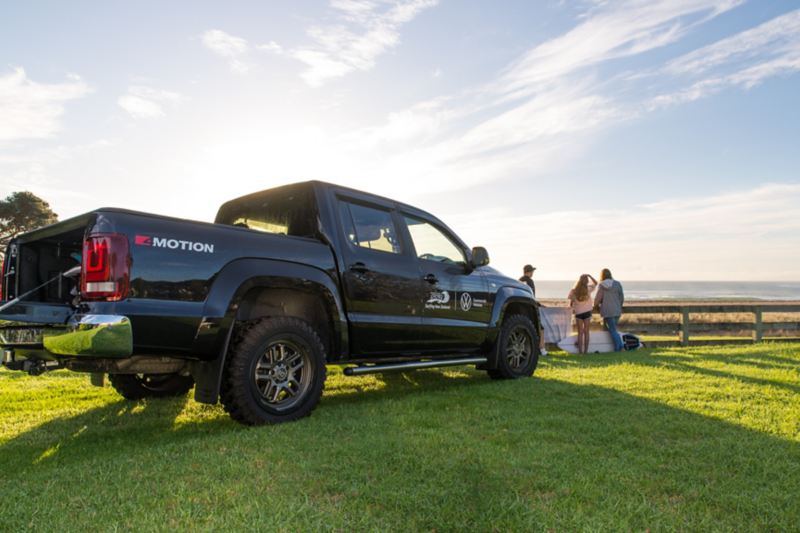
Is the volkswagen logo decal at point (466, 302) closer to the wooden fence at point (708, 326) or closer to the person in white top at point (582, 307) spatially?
the person in white top at point (582, 307)

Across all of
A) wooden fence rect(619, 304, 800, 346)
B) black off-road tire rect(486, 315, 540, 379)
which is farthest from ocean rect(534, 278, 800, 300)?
black off-road tire rect(486, 315, 540, 379)

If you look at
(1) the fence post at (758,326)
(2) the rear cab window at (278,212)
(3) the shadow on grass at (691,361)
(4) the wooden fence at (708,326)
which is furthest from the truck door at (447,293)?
(1) the fence post at (758,326)

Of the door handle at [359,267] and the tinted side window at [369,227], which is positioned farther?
the tinted side window at [369,227]

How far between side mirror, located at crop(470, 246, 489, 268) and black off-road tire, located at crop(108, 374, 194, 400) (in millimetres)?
3346

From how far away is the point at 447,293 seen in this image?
19.6ft

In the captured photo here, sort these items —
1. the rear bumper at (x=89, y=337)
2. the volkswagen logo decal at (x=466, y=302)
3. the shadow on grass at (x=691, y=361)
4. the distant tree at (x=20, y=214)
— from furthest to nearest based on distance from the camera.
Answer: the distant tree at (x=20, y=214)
the shadow on grass at (x=691, y=361)
the volkswagen logo decal at (x=466, y=302)
the rear bumper at (x=89, y=337)

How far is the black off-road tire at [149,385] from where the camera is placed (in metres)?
5.43

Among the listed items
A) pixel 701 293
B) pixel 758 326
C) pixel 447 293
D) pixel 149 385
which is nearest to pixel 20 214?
pixel 149 385

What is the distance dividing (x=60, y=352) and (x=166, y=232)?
3.35 feet

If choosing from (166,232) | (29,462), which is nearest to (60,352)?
(29,462)

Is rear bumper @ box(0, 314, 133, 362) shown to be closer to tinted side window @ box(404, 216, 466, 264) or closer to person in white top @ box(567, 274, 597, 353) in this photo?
tinted side window @ box(404, 216, 466, 264)

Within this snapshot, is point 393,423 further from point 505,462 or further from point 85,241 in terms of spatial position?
point 85,241

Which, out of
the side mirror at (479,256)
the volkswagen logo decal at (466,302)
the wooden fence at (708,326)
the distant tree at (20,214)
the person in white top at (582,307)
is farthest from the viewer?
the distant tree at (20,214)

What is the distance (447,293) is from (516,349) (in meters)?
1.62
